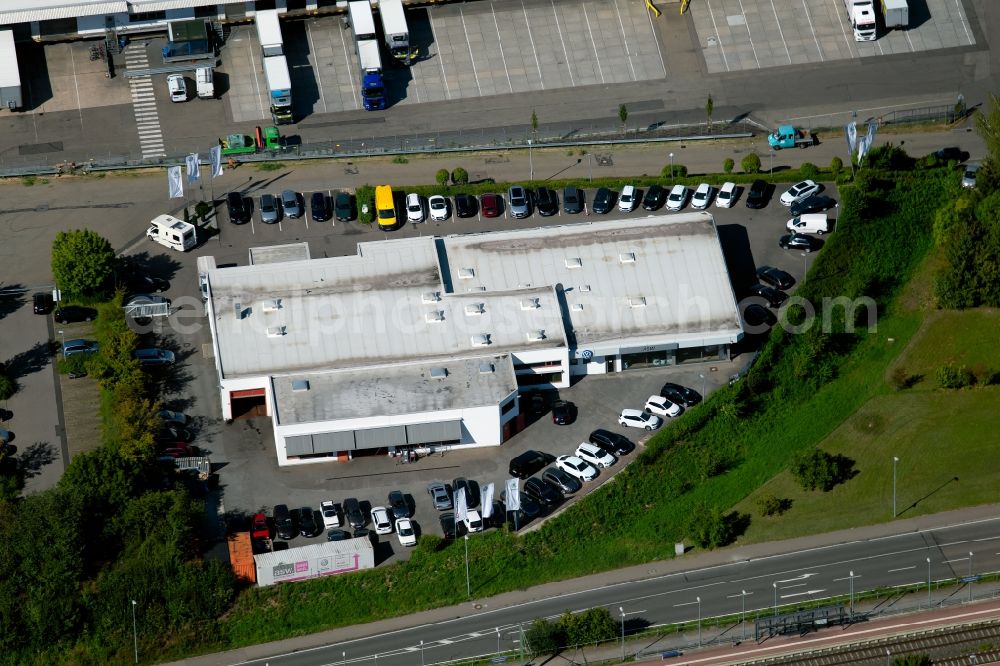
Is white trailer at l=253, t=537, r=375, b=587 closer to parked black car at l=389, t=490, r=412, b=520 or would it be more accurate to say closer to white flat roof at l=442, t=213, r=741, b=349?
parked black car at l=389, t=490, r=412, b=520

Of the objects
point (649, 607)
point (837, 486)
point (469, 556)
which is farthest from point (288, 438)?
point (837, 486)

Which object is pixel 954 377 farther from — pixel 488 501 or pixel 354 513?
pixel 354 513

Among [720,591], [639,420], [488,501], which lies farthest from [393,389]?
[720,591]

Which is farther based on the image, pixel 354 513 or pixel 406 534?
pixel 354 513

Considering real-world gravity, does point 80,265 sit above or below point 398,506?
above

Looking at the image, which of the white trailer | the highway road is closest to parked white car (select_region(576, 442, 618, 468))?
the highway road

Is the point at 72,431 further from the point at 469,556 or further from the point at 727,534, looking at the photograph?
the point at 727,534

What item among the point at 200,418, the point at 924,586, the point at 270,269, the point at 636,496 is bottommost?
the point at 924,586

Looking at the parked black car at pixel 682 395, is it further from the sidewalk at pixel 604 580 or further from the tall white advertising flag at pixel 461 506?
the tall white advertising flag at pixel 461 506

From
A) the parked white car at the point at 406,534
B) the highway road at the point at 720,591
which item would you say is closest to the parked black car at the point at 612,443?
the highway road at the point at 720,591
